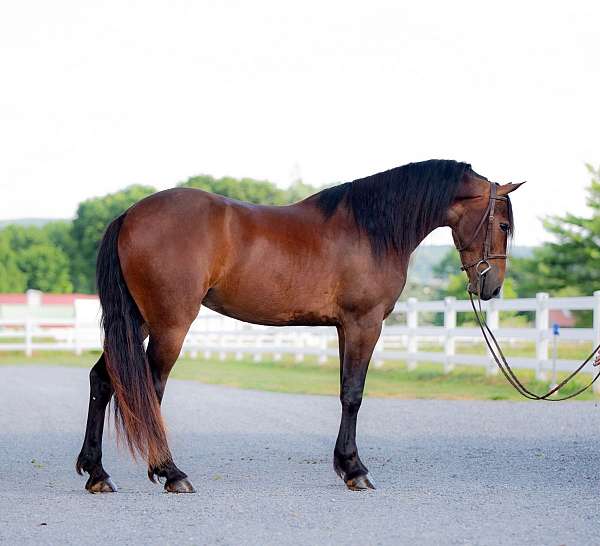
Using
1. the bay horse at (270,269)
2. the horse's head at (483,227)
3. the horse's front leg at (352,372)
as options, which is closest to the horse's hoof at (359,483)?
the bay horse at (270,269)

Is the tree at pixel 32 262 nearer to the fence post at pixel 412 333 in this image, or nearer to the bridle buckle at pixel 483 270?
the fence post at pixel 412 333

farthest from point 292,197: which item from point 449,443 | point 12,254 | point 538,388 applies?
point 449,443

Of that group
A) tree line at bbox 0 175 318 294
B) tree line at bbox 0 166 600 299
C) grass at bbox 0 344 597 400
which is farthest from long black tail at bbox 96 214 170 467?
tree line at bbox 0 175 318 294

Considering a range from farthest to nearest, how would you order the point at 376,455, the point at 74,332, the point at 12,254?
the point at 12,254, the point at 74,332, the point at 376,455

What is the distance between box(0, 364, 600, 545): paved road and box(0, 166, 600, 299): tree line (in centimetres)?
2665

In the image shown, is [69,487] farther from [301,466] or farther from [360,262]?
[360,262]

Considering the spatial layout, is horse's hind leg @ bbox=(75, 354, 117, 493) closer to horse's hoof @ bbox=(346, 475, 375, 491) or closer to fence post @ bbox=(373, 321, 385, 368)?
horse's hoof @ bbox=(346, 475, 375, 491)

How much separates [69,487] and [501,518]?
2.77 meters

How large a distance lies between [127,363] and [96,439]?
0.56 m

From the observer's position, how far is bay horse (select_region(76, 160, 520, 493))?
5.98 m

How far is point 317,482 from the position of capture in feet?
20.6

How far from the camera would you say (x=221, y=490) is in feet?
19.3

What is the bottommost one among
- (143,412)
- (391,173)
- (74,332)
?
(74,332)

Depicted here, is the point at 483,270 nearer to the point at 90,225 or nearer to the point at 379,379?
the point at 379,379
